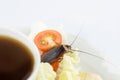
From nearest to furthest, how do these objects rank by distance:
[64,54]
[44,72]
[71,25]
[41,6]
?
[44,72] < [64,54] < [71,25] < [41,6]

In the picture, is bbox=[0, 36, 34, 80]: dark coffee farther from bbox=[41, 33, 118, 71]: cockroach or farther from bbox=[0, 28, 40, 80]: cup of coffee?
bbox=[41, 33, 118, 71]: cockroach

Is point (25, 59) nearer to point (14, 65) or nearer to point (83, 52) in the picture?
point (14, 65)

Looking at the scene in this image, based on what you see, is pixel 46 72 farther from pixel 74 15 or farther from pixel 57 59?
pixel 74 15

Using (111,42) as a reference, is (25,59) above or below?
above

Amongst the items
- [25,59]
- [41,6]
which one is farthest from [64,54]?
[41,6]

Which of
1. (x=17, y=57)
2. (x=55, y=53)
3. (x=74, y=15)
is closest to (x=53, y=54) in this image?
(x=55, y=53)
